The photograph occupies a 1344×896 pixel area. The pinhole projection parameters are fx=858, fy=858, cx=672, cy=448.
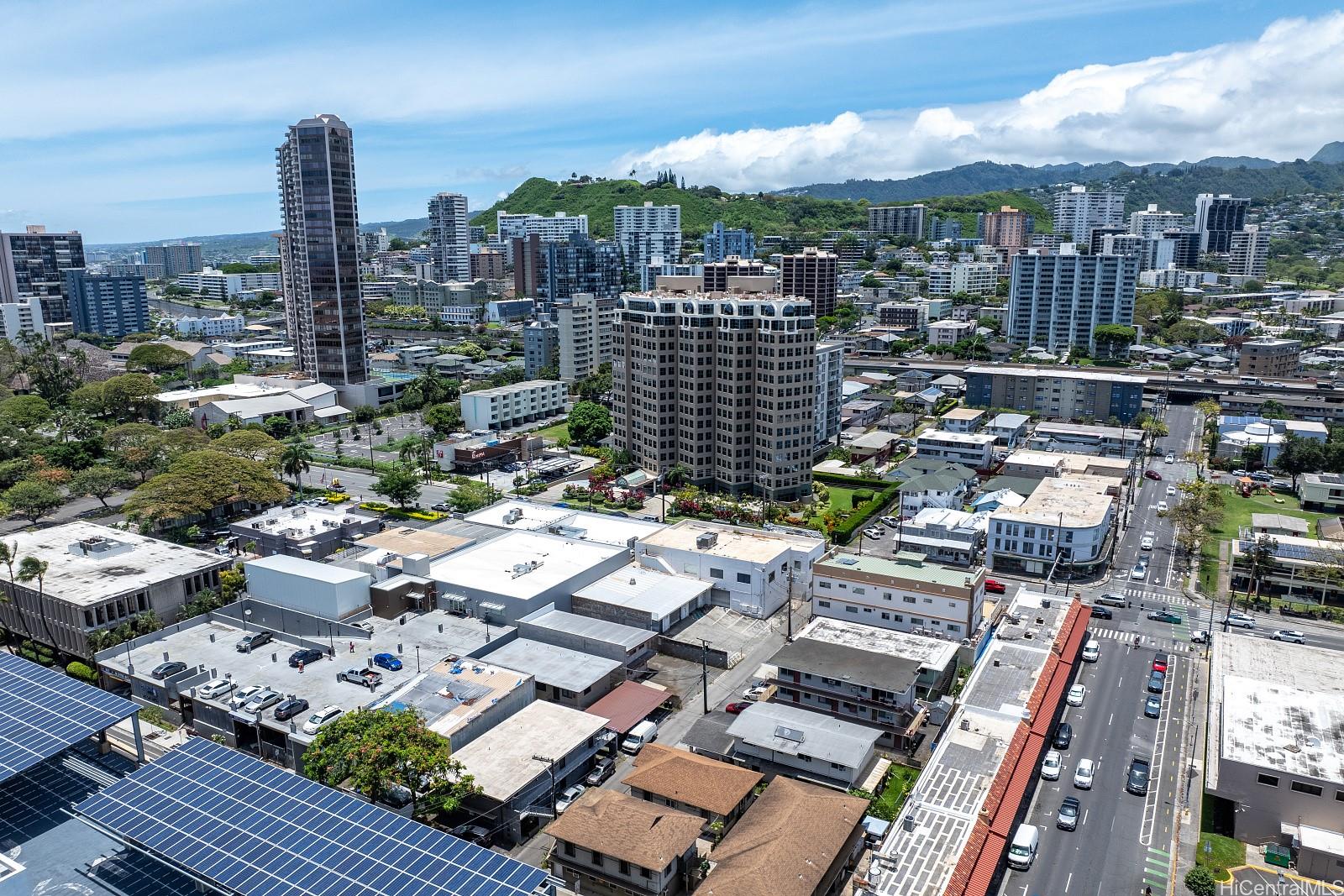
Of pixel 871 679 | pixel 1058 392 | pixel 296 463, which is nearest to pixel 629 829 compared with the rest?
pixel 871 679

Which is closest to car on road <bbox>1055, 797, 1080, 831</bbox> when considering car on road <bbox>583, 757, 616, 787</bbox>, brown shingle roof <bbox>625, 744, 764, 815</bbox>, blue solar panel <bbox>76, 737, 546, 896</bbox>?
brown shingle roof <bbox>625, 744, 764, 815</bbox>

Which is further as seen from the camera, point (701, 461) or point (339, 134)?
point (339, 134)

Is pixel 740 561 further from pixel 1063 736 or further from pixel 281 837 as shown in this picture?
pixel 281 837

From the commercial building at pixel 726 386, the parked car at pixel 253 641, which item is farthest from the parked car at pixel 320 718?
the commercial building at pixel 726 386

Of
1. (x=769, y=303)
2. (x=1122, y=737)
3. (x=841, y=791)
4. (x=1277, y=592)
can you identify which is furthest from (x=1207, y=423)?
(x=841, y=791)

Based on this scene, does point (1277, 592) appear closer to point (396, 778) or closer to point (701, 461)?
point (701, 461)

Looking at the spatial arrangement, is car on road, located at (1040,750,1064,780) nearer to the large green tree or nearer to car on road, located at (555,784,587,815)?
car on road, located at (555,784,587,815)

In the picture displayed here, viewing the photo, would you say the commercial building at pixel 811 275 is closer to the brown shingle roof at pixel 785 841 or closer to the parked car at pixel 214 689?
the parked car at pixel 214 689
